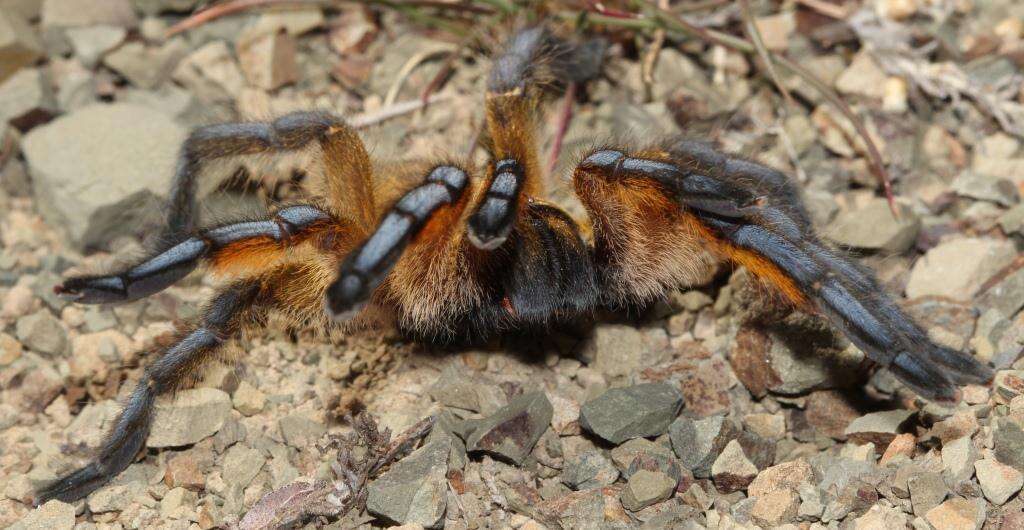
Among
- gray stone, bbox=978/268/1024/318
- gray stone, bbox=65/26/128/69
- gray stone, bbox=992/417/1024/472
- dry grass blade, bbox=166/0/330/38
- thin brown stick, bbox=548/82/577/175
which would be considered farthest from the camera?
gray stone, bbox=65/26/128/69

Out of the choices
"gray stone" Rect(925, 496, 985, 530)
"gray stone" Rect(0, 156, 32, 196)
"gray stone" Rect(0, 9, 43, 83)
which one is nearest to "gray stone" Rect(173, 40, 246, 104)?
"gray stone" Rect(0, 9, 43, 83)

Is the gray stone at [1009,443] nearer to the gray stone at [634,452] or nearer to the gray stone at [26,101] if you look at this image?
the gray stone at [634,452]

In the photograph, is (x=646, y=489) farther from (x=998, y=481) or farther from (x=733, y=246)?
(x=998, y=481)

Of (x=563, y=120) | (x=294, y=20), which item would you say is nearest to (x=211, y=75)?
(x=294, y=20)

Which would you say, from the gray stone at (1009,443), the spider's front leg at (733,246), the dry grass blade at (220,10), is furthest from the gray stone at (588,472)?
the dry grass blade at (220,10)

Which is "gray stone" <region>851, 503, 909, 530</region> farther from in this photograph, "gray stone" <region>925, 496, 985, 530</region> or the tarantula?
the tarantula

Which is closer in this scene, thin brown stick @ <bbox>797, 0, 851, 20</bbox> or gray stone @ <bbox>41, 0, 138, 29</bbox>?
thin brown stick @ <bbox>797, 0, 851, 20</bbox>
